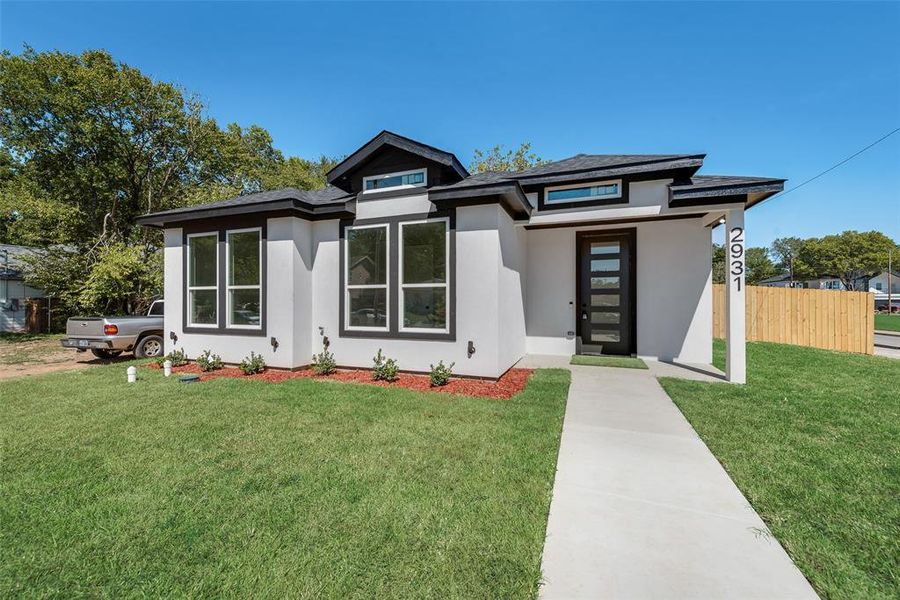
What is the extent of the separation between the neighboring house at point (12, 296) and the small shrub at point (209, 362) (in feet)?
54.8

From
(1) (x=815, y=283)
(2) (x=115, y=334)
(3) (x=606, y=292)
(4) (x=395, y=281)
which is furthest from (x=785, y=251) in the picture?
(2) (x=115, y=334)

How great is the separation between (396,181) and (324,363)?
3.99m

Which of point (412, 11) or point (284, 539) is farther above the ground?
point (412, 11)

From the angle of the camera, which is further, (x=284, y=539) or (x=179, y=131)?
(x=179, y=131)

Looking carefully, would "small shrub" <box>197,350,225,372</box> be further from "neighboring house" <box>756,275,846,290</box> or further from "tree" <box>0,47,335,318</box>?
"neighboring house" <box>756,275,846,290</box>

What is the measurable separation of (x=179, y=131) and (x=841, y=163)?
2707cm

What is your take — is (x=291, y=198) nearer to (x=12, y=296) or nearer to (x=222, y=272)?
(x=222, y=272)

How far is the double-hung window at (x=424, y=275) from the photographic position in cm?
669

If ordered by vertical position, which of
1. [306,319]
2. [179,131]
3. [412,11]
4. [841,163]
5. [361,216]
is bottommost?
[306,319]

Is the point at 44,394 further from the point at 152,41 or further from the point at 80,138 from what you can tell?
the point at 80,138

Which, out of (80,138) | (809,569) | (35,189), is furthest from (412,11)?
(35,189)

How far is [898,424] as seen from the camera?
4.22 meters

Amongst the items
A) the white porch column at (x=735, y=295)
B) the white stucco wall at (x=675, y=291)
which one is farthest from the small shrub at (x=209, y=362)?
the white porch column at (x=735, y=295)

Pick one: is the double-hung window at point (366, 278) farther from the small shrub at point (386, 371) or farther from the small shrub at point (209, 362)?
the small shrub at point (209, 362)
